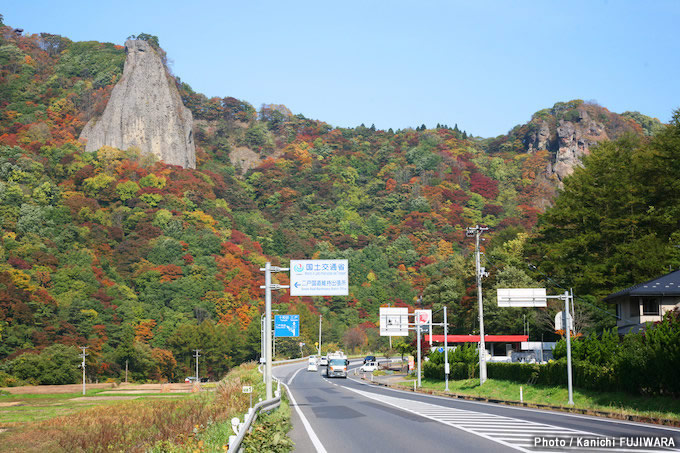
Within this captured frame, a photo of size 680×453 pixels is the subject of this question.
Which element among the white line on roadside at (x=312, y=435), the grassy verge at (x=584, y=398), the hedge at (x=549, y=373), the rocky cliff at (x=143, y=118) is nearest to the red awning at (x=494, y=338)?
the hedge at (x=549, y=373)

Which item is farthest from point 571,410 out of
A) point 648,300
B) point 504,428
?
point 648,300

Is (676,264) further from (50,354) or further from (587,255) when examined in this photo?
(50,354)

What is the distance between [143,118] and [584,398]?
17405cm

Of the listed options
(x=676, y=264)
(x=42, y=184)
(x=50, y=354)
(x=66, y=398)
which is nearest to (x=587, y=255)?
(x=676, y=264)

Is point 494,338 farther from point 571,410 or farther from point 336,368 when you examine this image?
point 571,410

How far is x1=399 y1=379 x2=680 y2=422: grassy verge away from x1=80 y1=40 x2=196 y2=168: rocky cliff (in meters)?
154

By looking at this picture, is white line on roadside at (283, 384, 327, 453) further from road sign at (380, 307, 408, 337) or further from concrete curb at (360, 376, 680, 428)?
road sign at (380, 307, 408, 337)

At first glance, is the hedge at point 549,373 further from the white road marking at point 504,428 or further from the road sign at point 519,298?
the white road marking at point 504,428

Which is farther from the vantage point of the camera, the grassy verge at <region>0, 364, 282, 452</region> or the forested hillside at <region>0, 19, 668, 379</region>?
the forested hillside at <region>0, 19, 668, 379</region>

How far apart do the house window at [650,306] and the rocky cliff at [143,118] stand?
514 ft

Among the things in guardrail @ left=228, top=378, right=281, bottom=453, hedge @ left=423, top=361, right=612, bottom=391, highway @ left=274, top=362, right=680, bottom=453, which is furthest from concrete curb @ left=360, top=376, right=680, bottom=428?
guardrail @ left=228, top=378, right=281, bottom=453

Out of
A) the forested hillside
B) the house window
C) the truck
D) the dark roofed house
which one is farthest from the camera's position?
the forested hillside

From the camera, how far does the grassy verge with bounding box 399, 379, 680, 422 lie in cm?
2396

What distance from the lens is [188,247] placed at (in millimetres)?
133375
